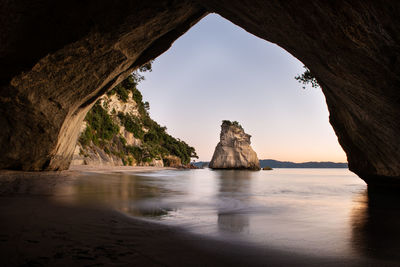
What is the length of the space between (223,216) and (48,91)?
7.78 metres

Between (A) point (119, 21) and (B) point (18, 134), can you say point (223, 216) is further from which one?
(B) point (18, 134)

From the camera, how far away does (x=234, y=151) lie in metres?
76.4

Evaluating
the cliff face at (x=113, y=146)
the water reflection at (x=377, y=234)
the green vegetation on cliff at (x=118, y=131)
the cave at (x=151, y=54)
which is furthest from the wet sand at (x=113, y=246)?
the cliff face at (x=113, y=146)

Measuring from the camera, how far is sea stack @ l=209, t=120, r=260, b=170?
246ft

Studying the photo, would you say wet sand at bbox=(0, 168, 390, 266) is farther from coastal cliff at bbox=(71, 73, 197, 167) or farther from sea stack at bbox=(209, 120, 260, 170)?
sea stack at bbox=(209, 120, 260, 170)

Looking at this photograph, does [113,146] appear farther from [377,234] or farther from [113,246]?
[377,234]

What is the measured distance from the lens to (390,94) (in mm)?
4613

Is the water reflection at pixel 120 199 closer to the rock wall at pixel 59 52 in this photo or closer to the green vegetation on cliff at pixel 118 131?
the rock wall at pixel 59 52

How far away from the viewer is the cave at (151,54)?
3992mm

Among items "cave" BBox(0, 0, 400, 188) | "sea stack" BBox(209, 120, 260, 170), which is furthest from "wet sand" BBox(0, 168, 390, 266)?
"sea stack" BBox(209, 120, 260, 170)

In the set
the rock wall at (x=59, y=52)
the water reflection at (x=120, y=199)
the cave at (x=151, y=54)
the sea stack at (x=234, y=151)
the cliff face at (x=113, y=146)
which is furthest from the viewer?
the sea stack at (x=234, y=151)

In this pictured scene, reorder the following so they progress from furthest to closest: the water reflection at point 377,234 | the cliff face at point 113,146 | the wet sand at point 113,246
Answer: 1. the cliff face at point 113,146
2. the water reflection at point 377,234
3. the wet sand at point 113,246

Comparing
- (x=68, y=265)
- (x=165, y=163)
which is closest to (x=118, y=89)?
(x=165, y=163)

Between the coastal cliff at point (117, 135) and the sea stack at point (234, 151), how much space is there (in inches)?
1071
